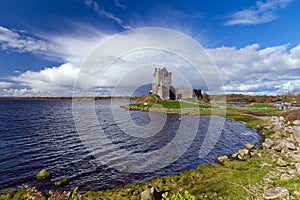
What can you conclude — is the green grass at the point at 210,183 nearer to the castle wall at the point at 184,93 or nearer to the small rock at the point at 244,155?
the small rock at the point at 244,155

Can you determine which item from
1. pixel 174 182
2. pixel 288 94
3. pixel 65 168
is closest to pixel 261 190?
pixel 174 182

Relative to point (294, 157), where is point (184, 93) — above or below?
above

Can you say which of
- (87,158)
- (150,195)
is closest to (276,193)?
(150,195)

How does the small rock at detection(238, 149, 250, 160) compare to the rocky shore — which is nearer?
the rocky shore

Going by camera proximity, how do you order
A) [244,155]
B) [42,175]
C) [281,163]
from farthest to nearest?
1. [244,155]
2. [281,163]
3. [42,175]

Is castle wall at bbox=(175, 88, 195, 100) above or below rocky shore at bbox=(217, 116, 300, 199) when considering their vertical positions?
above

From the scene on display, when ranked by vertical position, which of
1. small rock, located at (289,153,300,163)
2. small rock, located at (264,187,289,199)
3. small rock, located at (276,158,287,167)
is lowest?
small rock, located at (276,158,287,167)

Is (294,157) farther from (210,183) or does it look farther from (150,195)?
(150,195)

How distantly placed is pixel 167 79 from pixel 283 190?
83.7 meters

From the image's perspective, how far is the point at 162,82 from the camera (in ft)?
290

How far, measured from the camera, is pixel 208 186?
34.7 feet

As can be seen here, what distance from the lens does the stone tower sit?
87.6m

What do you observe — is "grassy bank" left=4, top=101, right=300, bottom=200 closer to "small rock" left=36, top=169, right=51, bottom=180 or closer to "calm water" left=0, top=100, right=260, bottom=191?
"calm water" left=0, top=100, right=260, bottom=191

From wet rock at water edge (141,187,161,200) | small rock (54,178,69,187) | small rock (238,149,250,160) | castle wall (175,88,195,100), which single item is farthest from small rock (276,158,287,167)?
castle wall (175,88,195,100)
